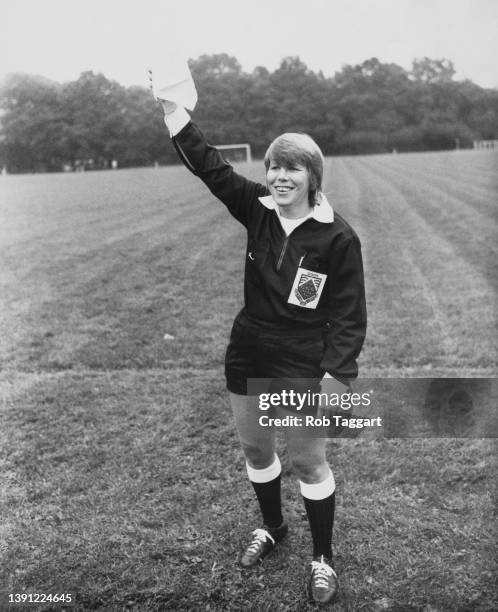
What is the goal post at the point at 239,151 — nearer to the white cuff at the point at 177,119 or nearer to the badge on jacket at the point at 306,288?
the white cuff at the point at 177,119

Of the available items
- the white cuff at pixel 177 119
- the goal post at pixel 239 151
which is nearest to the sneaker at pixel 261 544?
the white cuff at pixel 177 119

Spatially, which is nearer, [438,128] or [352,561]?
[352,561]

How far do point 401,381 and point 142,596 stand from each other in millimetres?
2233

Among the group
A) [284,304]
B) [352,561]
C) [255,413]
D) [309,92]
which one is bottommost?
[352,561]

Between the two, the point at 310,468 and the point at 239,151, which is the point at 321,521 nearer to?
the point at 310,468

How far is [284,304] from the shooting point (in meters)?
2.04

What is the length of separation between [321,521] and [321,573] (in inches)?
8.8

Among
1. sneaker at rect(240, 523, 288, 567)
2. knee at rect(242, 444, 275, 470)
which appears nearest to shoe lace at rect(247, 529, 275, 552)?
sneaker at rect(240, 523, 288, 567)

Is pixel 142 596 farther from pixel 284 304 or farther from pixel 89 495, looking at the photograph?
pixel 284 304

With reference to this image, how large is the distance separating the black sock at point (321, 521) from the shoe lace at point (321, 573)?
0.13 ft

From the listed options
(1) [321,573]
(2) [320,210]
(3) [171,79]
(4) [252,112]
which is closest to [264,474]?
(1) [321,573]

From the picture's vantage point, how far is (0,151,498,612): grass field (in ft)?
7.84

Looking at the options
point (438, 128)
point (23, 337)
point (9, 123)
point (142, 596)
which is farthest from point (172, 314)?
point (438, 128)

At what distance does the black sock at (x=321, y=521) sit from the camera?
2.26 metres
